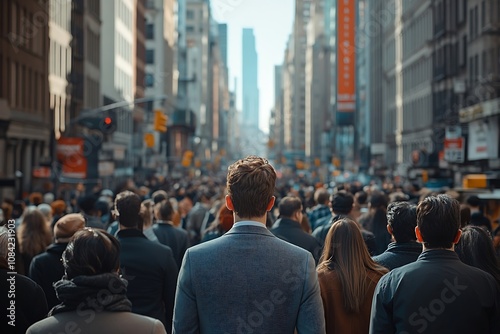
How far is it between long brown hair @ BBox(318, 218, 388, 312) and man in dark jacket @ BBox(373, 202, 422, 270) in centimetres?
88

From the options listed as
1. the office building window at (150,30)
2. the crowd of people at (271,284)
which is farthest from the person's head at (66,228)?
the office building window at (150,30)

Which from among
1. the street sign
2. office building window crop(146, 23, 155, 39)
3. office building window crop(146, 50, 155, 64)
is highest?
office building window crop(146, 23, 155, 39)

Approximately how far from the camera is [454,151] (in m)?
44.5

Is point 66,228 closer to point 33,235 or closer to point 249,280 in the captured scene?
point 33,235

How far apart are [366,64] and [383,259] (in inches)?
4110

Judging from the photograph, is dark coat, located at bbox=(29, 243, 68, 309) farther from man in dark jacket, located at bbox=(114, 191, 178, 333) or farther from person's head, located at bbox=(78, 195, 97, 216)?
person's head, located at bbox=(78, 195, 97, 216)

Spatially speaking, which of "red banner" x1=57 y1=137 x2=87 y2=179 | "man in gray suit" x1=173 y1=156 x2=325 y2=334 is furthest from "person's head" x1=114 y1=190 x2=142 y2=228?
"red banner" x1=57 y1=137 x2=87 y2=179

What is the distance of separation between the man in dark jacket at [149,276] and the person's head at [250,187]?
3.07m

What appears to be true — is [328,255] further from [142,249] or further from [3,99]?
[3,99]

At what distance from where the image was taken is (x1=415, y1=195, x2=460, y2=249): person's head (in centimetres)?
583

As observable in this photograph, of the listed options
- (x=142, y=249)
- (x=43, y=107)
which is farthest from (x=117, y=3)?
(x=142, y=249)

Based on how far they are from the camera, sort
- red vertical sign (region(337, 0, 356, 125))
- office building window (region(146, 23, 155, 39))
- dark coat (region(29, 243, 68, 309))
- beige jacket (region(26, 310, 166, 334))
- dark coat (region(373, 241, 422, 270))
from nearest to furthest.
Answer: beige jacket (region(26, 310, 166, 334))
dark coat (region(373, 241, 422, 270))
dark coat (region(29, 243, 68, 309))
office building window (region(146, 23, 155, 39))
red vertical sign (region(337, 0, 356, 125))

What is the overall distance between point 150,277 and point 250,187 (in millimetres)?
3210

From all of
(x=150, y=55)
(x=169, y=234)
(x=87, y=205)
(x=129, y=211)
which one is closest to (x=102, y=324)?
(x=129, y=211)
